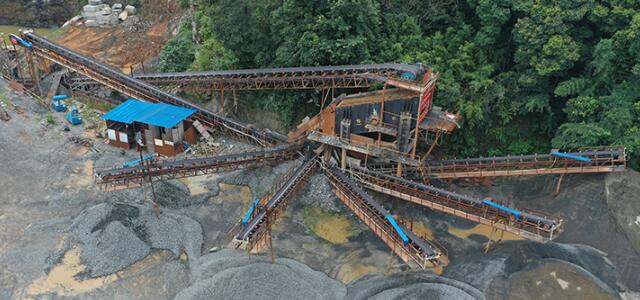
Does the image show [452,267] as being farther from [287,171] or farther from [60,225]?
[60,225]

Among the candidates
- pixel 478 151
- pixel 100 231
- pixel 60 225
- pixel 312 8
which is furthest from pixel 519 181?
pixel 60 225

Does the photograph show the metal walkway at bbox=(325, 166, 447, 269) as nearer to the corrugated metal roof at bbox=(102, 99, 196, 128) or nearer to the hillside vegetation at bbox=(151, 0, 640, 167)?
the hillside vegetation at bbox=(151, 0, 640, 167)

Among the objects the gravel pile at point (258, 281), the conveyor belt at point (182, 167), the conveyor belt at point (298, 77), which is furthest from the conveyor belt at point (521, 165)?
the gravel pile at point (258, 281)

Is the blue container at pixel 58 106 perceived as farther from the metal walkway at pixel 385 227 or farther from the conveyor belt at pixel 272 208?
the metal walkway at pixel 385 227

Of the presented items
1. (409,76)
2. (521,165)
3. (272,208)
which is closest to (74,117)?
(272,208)

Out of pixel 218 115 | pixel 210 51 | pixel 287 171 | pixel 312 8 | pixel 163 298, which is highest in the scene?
pixel 312 8
